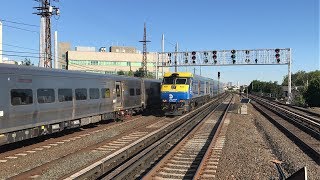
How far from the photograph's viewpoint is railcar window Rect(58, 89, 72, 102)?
17.0 meters

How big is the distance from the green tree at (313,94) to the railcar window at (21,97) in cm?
4063

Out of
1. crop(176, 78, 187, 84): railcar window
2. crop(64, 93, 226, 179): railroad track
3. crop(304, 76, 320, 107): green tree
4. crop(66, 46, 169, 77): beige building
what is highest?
crop(66, 46, 169, 77): beige building

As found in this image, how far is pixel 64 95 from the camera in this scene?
1733 cm

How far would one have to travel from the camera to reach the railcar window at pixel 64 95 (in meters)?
17.0

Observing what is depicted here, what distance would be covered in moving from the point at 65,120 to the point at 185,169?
8.23 meters

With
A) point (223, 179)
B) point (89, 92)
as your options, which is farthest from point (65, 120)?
point (223, 179)

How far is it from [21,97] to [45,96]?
1751 mm

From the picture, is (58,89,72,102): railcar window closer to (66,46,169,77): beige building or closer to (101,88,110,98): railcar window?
(101,88,110,98): railcar window

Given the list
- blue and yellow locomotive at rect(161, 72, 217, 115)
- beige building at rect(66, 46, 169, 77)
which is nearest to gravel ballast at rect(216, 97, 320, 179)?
blue and yellow locomotive at rect(161, 72, 217, 115)

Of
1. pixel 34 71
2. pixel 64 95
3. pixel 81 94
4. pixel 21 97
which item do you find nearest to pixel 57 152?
pixel 21 97

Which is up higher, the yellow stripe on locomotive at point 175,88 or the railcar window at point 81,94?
the yellow stripe on locomotive at point 175,88

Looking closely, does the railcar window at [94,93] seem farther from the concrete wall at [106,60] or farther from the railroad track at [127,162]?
the concrete wall at [106,60]

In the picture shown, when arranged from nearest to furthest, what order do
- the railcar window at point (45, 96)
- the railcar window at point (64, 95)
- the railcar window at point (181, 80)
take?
the railcar window at point (45, 96)
the railcar window at point (64, 95)
the railcar window at point (181, 80)

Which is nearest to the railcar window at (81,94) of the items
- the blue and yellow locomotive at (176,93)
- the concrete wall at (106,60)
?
the blue and yellow locomotive at (176,93)
